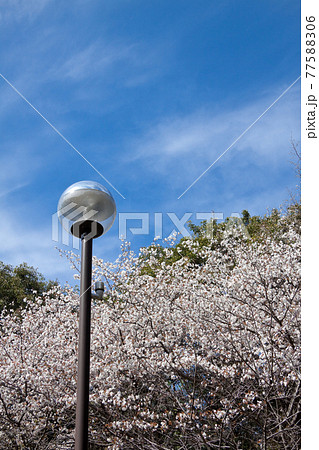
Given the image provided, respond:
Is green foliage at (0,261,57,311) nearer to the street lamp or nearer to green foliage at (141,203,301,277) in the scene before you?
green foliage at (141,203,301,277)

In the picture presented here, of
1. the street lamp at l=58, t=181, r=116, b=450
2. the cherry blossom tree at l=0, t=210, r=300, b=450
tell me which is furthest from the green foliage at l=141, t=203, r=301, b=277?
the street lamp at l=58, t=181, r=116, b=450

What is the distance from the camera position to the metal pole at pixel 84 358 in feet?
10.9

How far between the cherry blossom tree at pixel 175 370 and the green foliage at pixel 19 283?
10197 millimetres

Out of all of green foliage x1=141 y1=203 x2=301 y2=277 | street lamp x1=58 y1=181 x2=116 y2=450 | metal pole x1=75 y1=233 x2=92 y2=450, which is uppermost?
green foliage x1=141 y1=203 x2=301 y2=277

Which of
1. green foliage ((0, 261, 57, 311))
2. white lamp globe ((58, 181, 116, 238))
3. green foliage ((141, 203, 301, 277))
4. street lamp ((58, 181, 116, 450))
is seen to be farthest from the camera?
green foliage ((0, 261, 57, 311))

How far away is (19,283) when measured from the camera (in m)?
17.7

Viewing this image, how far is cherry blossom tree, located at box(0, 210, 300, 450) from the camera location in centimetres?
541

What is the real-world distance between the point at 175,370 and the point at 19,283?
45.0 ft

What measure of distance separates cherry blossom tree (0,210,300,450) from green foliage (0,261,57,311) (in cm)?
1020

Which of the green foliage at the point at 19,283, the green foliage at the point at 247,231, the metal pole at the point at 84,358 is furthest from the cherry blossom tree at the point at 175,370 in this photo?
the green foliage at the point at 19,283

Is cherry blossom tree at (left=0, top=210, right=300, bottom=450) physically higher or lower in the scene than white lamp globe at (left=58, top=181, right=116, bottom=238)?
lower

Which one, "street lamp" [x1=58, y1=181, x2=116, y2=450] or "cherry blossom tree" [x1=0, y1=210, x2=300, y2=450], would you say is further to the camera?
"cherry blossom tree" [x1=0, y1=210, x2=300, y2=450]
